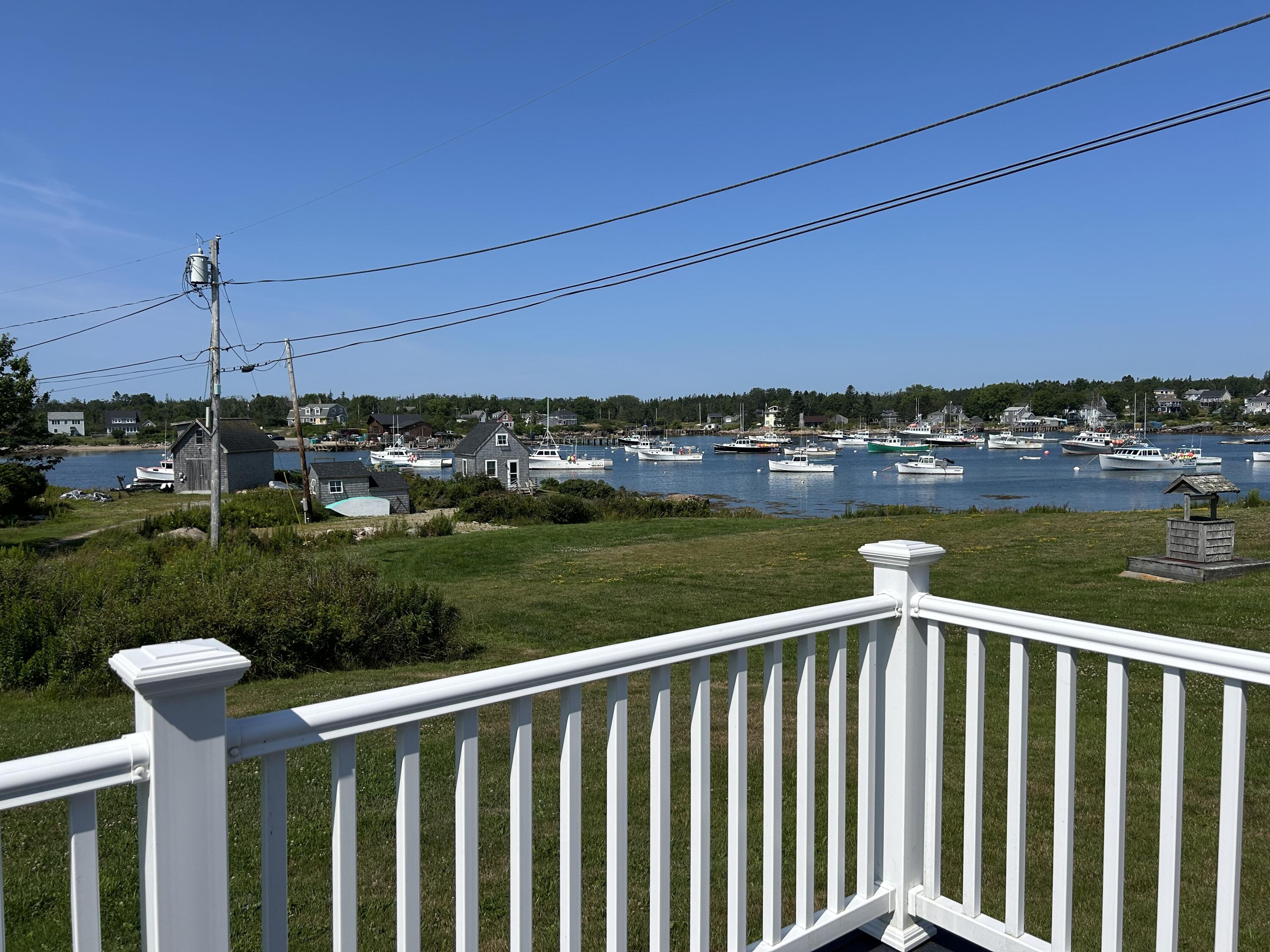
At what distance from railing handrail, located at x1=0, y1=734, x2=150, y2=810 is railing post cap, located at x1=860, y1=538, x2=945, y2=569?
2.12 metres

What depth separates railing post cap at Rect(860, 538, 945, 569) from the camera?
9.23 feet

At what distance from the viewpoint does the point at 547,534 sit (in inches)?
904

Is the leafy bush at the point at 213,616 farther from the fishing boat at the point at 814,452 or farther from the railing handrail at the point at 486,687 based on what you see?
the fishing boat at the point at 814,452

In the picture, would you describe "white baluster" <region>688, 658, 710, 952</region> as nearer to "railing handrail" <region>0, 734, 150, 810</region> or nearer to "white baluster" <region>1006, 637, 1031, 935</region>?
"white baluster" <region>1006, 637, 1031, 935</region>

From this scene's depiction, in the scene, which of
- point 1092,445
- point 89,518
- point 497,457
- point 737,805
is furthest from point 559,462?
point 737,805

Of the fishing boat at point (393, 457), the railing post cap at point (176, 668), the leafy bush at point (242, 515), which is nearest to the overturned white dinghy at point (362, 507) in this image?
the leafy bush at point (242, 515)

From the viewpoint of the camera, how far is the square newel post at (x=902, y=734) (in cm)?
281

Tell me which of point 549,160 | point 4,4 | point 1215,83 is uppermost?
point 4,4

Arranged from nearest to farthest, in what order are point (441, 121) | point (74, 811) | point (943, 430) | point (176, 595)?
point (74, 811), point (176, 595), point (441, 121), point (943, 430)

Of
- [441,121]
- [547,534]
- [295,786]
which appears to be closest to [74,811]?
[295,786]

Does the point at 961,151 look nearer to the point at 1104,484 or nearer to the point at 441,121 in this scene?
the point at 441,121

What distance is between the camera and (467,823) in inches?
71.1

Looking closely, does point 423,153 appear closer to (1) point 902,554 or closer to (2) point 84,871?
(1) point 902,554

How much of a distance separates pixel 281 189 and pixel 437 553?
32.5ft
